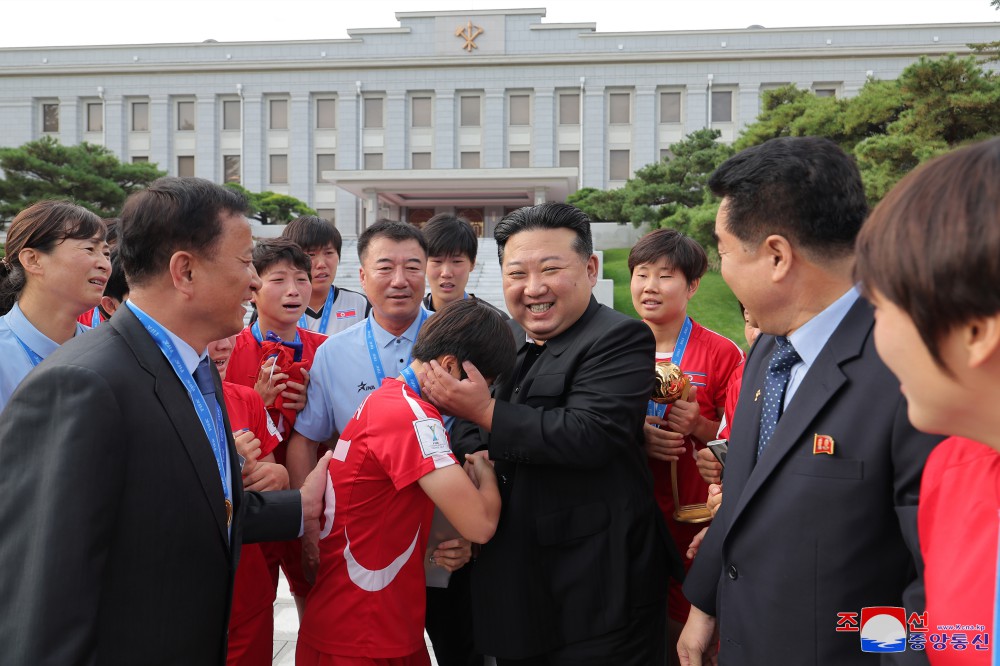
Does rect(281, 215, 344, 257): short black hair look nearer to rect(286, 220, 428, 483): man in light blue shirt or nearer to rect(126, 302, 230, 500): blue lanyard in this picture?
rect(286, 220, 428, 483): man in light blue shirt

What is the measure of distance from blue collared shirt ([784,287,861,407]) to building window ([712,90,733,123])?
37.1 meters

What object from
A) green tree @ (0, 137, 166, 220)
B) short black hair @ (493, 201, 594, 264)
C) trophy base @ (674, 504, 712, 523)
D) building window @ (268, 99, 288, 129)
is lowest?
trophy base @ (674, 504, 712, 523)

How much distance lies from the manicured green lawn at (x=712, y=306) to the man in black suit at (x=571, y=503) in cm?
1321

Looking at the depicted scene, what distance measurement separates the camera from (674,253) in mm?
3729

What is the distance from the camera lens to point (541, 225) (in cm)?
264

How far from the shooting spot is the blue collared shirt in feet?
5.84

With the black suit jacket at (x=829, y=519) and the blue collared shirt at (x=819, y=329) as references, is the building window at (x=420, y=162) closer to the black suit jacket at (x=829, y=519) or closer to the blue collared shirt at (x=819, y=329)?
the blue collared shirt at (x=819, y=329)

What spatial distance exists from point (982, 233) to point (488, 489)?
1.72m

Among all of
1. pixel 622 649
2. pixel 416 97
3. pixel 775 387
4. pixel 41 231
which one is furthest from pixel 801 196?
pixel 416 97

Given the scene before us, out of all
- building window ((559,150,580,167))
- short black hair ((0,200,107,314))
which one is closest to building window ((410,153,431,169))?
building window ((559,150,580,167))

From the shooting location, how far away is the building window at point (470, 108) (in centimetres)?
3712

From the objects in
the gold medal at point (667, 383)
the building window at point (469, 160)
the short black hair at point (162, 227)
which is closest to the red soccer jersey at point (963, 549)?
the gold medal at point (667, 383)

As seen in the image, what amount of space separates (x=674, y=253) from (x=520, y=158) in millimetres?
34136

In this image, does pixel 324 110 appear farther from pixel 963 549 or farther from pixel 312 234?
pixel 963 549
